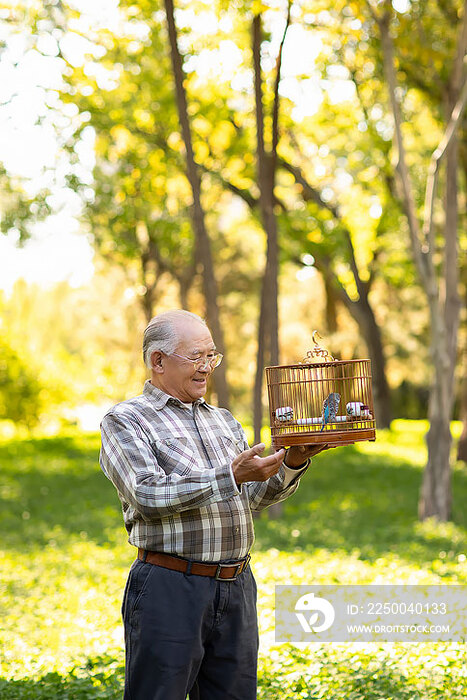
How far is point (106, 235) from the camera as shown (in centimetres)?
2058

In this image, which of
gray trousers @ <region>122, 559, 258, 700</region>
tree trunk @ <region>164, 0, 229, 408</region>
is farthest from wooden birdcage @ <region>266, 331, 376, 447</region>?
tree trunk @ <region>164, 0, 229, 408</region>

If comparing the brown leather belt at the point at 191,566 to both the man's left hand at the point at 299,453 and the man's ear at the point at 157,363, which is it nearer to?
the man's left hand at the point at 299,453

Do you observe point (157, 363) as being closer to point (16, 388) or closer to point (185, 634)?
point (185, 634)

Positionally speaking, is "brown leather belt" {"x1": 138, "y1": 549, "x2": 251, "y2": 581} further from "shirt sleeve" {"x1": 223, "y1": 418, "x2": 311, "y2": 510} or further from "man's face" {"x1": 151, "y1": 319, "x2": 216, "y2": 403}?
"man's face" {"x1": 151, "y1": 319, "x2": 216, "y2": 403}

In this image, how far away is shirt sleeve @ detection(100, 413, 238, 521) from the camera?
2918mm

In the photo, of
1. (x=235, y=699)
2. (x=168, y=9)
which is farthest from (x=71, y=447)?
(x=235, y=699)

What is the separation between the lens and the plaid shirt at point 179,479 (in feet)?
9.62

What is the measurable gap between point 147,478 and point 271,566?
600cm

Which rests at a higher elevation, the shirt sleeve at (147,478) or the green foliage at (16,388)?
the green foliage at (16,388)

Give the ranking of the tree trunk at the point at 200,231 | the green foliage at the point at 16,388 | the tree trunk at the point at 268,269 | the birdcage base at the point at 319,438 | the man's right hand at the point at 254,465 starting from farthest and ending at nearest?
the green foliage at the point at 16,388
the tree trunk at the point at 268,269
the tree trunk at the point at 200,231
the birdcage base at the point at 319,438
the man's right hand at the point at 254,465

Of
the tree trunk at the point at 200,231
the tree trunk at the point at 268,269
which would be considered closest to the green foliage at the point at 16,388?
the tree trunk at the point at 200,231

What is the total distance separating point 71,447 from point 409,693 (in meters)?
16.2

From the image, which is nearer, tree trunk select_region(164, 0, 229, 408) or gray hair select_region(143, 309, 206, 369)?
gray hair select_region(143, 309, 206, 369)

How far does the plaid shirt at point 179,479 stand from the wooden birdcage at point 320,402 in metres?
0.18
